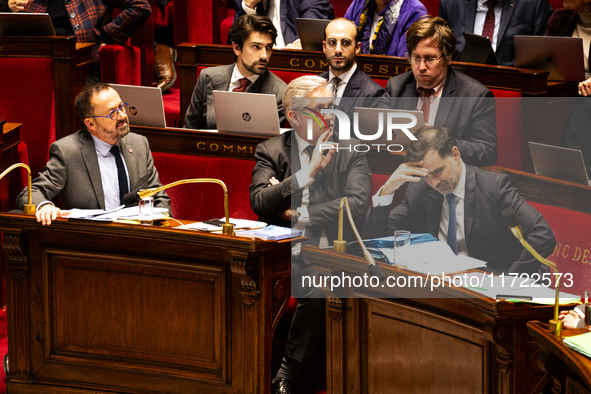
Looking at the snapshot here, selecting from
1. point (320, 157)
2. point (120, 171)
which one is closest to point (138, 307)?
point (120, 171)

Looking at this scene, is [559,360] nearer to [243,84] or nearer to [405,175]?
[405,175]

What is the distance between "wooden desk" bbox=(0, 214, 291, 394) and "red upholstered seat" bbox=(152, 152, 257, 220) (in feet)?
2.25

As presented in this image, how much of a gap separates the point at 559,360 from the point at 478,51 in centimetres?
220

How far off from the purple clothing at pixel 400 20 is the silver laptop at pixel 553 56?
57 cm

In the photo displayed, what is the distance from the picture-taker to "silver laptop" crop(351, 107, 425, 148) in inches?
91.3

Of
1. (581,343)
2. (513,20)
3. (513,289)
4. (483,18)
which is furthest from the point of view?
(483,18)

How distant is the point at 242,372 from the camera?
2260 mm

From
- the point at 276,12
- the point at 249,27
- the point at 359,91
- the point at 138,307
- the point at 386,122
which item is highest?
the point at 276,12

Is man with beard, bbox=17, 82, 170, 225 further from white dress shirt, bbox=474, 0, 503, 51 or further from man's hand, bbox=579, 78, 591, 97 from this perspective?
white dress shirt, bbox=474, 0, 503, 51

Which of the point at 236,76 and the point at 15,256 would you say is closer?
the point at 15,256

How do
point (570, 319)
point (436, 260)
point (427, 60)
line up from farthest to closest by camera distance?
point (427, 60) → point (436, 260) → point (570, 319)

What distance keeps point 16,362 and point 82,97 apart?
97 cm

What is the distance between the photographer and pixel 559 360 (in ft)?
5.38

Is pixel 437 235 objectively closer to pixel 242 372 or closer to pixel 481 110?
pixel 242 372
